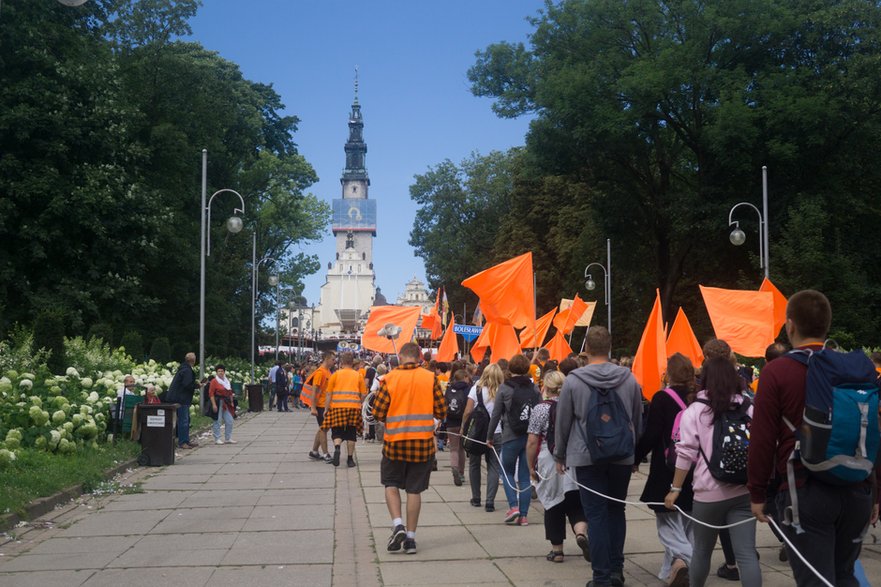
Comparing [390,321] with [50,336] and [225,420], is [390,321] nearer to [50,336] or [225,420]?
[225,420]

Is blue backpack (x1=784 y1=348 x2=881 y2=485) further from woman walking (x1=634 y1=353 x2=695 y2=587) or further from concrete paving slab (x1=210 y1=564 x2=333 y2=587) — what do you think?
→ concrete paving slab (x1=210 y1=564 x2=333 y2=587)

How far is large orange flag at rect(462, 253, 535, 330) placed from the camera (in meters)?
16.4

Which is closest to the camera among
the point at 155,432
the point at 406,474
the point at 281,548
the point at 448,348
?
the point at 406,474

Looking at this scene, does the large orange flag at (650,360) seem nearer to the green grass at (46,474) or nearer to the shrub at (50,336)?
the green grass at (46,474)

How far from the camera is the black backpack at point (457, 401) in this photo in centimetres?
1460

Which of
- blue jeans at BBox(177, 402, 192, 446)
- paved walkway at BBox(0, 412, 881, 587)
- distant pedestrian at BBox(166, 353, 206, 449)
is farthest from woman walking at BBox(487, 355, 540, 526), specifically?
blue jeans at BBox(177, 402, 192, 446)

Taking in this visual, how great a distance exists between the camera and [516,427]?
10602 millimetres

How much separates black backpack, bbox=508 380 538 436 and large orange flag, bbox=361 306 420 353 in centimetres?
1461

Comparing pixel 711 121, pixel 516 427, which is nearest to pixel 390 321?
pixel 516 427

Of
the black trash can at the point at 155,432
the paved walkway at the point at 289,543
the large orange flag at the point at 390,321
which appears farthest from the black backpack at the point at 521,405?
the large orange flag at the point at 390,321

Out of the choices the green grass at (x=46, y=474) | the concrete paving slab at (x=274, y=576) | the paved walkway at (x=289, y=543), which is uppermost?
the green grass at (x=46, y=474)

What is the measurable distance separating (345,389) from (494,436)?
496 cm

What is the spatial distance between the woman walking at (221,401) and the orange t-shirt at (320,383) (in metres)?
3.87

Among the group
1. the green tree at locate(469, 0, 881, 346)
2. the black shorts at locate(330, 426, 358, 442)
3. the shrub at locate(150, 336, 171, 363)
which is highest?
the green tree at locate(469, 0, 881, 346)
